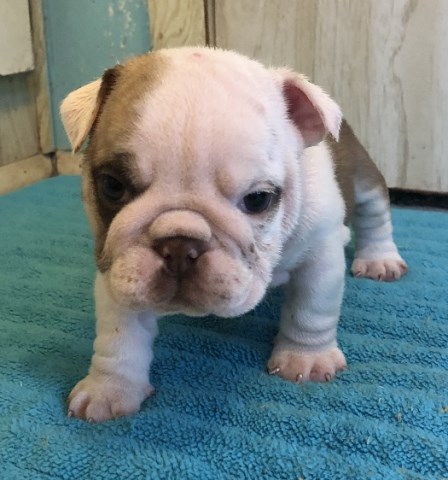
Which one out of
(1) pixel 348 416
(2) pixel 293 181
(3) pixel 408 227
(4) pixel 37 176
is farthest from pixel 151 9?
(1) pixel 348 416

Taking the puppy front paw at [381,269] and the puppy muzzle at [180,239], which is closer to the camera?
the puppy muzzle at [180,239]

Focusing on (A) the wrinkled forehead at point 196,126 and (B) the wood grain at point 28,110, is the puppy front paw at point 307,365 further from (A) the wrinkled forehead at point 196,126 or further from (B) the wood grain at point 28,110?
(B) the wood grain at point 28,110

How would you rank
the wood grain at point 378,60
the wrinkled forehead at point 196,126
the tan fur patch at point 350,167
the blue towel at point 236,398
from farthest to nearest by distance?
the wood grain at point 378,60
the tan fur patch at point 350,167
the blue towel at point 236,398
the wrinkled forehead at point 196,126

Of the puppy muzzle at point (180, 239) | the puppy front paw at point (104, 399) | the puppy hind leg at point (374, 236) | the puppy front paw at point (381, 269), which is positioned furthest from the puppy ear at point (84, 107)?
the puppy front paw at point (381, 269)

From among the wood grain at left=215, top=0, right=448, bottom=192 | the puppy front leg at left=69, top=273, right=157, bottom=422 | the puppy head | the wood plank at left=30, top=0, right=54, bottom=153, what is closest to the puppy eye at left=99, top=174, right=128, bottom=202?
the puppy head

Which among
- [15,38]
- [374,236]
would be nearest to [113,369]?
[374,236]

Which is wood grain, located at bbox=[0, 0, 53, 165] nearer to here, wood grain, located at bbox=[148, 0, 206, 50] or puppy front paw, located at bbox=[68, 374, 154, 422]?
wood grain, located at bbox=[148, 0, 206, 50]
